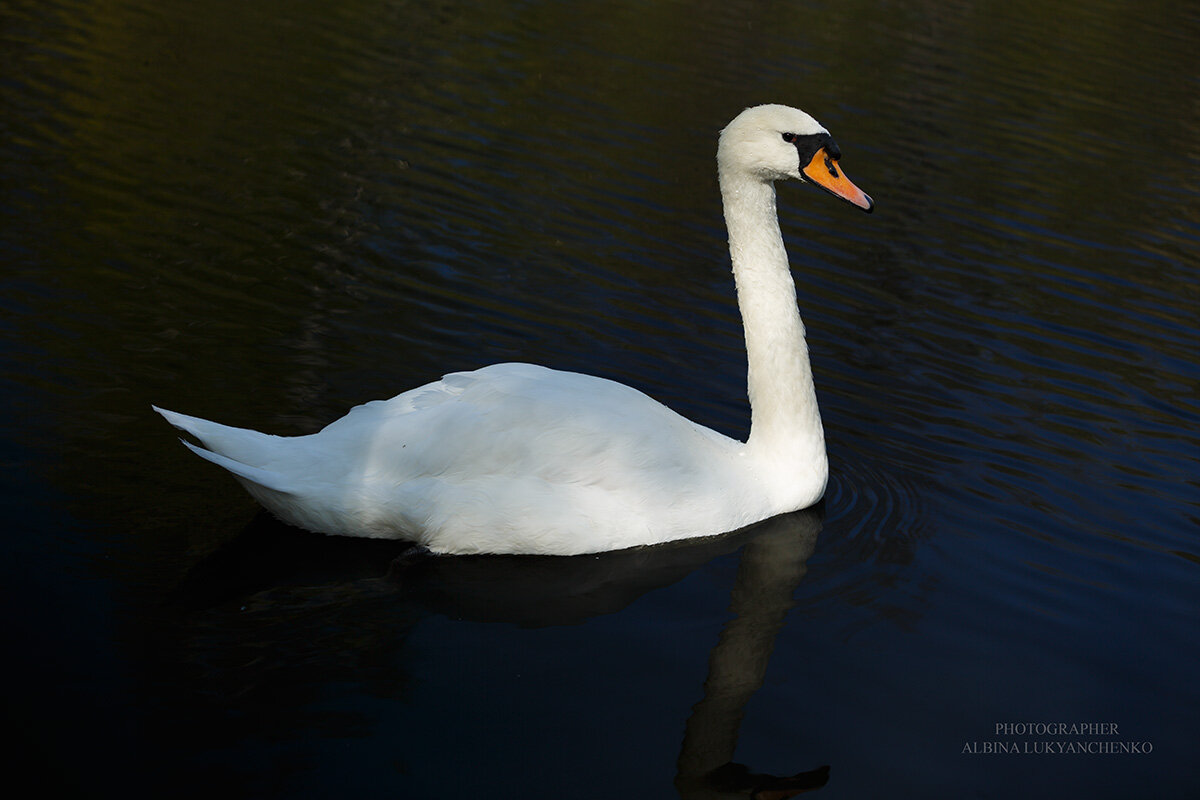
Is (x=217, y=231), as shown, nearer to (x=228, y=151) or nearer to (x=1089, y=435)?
(x=228, y=151)

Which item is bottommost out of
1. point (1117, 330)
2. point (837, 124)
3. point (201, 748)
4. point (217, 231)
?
point (201, 748)

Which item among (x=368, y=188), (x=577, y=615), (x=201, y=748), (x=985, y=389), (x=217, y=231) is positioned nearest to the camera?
(x=201, y=748)

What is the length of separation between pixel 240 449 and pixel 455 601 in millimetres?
1190

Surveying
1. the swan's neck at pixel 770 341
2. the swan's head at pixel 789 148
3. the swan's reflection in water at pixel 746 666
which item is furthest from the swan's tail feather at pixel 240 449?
the swan's head at pixel 789 148

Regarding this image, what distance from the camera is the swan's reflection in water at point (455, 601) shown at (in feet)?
15.9

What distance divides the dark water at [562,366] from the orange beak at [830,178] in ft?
5.30

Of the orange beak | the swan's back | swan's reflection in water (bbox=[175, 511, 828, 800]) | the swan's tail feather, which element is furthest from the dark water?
the orange beak

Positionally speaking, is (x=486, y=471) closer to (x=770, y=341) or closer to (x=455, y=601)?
(x=455, y=601)

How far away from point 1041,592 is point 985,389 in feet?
9.55

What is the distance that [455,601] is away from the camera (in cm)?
559

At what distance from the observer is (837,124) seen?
53.7 ft

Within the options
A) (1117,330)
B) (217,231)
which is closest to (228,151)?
(217,231)

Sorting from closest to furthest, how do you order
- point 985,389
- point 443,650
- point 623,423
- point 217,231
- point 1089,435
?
1. point 443,650
2. point 623,423
3. point 1089,435
4. point 985,389
5. point 217,231

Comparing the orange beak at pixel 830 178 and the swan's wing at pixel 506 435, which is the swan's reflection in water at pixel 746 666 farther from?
the orange beak at pixel 830 178
